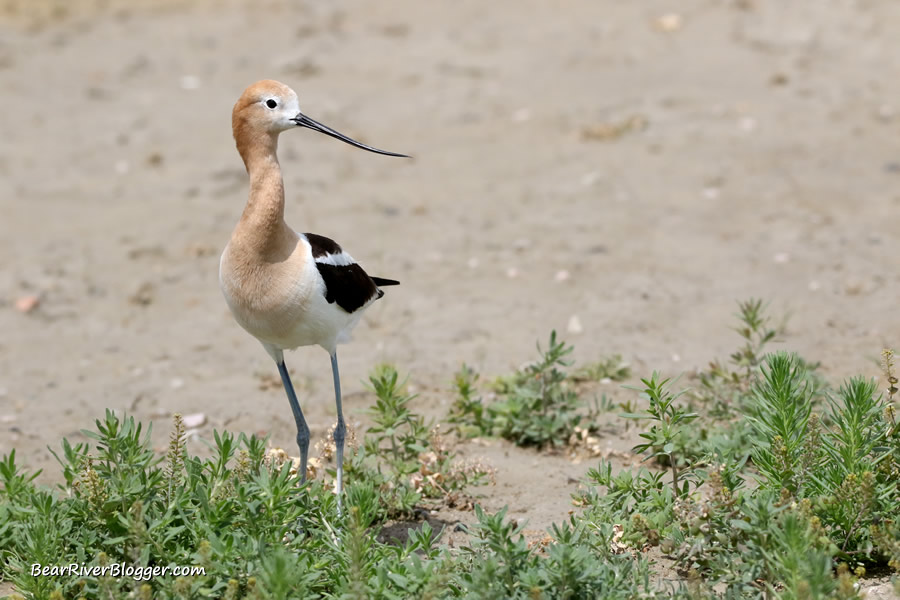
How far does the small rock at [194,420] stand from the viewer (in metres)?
5.61

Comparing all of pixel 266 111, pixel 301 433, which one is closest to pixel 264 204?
pixel 266 111

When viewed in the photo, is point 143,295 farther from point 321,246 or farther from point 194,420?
point 321,246

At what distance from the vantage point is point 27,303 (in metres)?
7.03

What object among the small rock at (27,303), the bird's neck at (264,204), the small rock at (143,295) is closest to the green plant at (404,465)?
the bird's neck at (264,204)

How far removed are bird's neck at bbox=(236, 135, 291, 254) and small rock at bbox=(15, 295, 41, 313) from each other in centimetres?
340

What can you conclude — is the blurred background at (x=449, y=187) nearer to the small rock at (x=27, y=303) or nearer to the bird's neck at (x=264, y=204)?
the small rock at (x=27, y=303)

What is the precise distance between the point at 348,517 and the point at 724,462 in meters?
1.39

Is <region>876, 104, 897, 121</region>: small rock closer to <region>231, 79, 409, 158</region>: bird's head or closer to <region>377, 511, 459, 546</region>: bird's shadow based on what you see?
<region>231, 79, 409, 158</region>: bird's head

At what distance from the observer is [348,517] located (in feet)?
12.6

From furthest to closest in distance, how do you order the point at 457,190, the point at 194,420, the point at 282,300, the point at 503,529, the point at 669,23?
1. the point at 669,23
2. the point at 457,190
3. the point at 194,420
4. the point at 282,300
5. the point at 503,529

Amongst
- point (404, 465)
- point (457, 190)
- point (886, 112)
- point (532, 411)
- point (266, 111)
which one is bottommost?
point (404, 465)

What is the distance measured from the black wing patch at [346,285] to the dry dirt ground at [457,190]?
1.04m

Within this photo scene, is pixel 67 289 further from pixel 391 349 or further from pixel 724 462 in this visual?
pixel 724 462

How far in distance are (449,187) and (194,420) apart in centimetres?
A: 331
